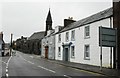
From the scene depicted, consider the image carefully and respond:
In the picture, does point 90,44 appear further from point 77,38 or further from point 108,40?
point 108,40

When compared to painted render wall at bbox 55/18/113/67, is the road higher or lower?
lower


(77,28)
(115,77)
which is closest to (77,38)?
(77,28)

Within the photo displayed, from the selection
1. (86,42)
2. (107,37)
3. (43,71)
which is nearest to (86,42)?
(86,42)

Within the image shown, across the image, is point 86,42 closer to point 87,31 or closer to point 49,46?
point 87,31

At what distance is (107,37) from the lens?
1859 centimetres

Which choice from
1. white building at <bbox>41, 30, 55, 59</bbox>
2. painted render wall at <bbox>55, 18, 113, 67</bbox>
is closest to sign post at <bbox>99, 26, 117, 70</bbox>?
painted render wall at <bbox>55, 18, 113, 67</bbox>

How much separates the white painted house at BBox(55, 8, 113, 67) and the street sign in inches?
91.6

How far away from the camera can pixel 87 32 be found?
2681cm

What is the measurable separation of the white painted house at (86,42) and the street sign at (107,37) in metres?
2.33

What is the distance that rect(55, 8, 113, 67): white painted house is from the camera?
22.3 meters

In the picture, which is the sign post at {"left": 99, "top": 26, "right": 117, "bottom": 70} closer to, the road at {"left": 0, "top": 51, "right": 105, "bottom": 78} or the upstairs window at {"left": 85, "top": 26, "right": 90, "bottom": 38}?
the road at {"left": 0, "top": 51, "right": 105, "bottom": 78}

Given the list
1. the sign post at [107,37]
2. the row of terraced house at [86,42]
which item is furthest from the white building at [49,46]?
the sign post at [107,37]

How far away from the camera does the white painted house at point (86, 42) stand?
73.2 feet

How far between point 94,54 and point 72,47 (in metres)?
7.87
